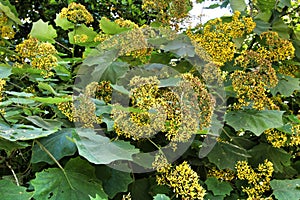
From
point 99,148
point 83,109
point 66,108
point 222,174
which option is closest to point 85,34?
point 66,108

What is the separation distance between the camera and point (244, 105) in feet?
A: 5.73

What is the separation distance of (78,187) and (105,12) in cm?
330

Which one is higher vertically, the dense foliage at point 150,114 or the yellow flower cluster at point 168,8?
the yellow flower cluster at point 168,8

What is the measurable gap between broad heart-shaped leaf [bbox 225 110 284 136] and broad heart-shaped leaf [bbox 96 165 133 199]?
0.53m

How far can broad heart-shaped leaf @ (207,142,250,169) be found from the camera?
1.73m

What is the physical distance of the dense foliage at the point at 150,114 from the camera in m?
1.34

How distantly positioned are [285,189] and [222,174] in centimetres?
28

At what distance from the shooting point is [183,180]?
134cm

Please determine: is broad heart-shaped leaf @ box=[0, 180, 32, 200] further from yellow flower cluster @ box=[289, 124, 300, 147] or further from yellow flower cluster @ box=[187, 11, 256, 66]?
yellow flower cluster @ box=[289, 124, 300, 147]

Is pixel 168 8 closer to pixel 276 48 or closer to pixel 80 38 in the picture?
pixel 80 38

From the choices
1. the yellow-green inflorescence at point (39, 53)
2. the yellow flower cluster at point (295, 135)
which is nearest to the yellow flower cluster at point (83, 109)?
the yellow-green inflorescence at point (39, 53)

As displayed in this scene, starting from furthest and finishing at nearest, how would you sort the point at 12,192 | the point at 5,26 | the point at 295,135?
1. the point at 5,26
2. the point at 295,135
3. the point at 12,192

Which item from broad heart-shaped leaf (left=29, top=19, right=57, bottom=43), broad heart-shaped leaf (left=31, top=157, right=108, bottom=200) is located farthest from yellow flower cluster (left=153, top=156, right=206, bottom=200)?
broad heart-shaped leaf (left=29, top=19, right=57, bottom=43)

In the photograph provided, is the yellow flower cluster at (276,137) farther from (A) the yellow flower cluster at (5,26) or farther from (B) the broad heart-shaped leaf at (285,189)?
(A) the yellow flower cluster at (5,26)
